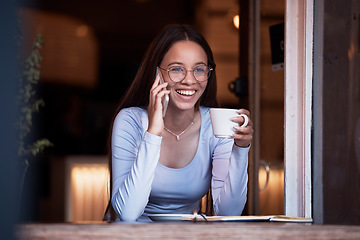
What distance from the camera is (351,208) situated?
161 cm

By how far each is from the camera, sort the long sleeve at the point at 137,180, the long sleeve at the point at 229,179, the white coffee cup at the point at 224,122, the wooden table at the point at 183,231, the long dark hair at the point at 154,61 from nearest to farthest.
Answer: the wooden table at the point at 183,231, the white coffee cup at the point at 224,122, the long sleeve at the point at 137,180, the long sleeve at the point at 229,179, the long dark hair at the point at 154,61

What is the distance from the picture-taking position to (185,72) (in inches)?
77.6

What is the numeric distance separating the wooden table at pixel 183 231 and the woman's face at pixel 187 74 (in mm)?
1074

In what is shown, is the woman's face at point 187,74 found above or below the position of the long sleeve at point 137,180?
above

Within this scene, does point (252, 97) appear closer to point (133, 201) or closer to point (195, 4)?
point (133, 201)

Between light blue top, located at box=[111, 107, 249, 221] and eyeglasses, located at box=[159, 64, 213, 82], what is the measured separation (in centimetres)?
20

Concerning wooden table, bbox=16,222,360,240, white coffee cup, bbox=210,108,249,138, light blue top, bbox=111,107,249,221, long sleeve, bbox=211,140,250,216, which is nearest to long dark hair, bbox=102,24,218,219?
light blue top, bbox=111,107,249,221

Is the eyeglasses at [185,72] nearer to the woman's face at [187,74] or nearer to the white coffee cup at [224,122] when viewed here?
the woman's face at [187,74]

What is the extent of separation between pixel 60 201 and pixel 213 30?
2.62m

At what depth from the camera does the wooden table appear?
0.88 m

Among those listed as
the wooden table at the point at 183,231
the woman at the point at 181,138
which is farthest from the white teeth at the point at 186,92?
the wooden table at the point at 183,231

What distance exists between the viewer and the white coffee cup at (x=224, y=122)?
1.51 metres

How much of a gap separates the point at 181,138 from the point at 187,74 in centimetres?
31

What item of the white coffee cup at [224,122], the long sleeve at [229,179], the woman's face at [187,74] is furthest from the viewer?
the woman's face at [187,74]
